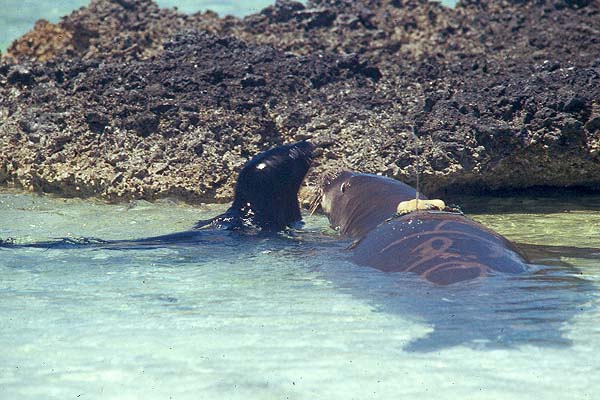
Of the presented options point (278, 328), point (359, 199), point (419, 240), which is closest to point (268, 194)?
point (359, 199)

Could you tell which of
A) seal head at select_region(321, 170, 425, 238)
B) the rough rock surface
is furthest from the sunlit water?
the rough rock surface

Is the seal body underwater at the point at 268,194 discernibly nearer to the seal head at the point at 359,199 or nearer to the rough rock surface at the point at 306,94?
the seal head at the point at 359,199

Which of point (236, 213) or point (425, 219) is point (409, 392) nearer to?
point (425, 219)

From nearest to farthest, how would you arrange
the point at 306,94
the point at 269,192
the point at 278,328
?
the point at 278,328 → the point at 269,192 → the point at 306,94

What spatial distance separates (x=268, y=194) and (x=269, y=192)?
1 cm

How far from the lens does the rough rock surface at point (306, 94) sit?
6887 mm

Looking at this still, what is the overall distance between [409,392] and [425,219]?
6.73 feet

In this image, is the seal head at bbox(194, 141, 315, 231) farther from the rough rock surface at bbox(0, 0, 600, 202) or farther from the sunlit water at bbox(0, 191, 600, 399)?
the rough rock surface at bbox(0, 0, 600, 202)

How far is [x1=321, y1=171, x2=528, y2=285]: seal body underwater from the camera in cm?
411

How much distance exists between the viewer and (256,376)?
299cm

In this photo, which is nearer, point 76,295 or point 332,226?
point 76,295

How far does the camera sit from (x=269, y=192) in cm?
612

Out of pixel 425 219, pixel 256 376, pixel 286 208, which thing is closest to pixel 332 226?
pixel 286 208

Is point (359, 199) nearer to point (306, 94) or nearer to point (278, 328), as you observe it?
point (306, 94)
